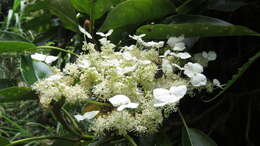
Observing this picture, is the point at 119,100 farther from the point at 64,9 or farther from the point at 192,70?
the point at 64,9

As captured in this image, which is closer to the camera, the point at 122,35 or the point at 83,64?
the point at 83,64

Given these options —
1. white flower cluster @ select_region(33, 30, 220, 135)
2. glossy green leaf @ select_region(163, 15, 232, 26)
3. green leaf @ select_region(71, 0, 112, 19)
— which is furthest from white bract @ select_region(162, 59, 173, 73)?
green leaf @ select_region(71, 0, 112, 19)

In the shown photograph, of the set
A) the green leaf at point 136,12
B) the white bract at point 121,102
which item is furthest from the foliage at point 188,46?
the white bract at point 121,102

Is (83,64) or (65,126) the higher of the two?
(83,64)

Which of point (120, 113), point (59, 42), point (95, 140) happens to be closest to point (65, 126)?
point (95, 140)

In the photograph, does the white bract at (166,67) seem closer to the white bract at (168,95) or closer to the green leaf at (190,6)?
the white bract at (168,95)

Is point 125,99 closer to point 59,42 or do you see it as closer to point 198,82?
point 198,82

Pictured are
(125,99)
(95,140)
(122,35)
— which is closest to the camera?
(125,99)
